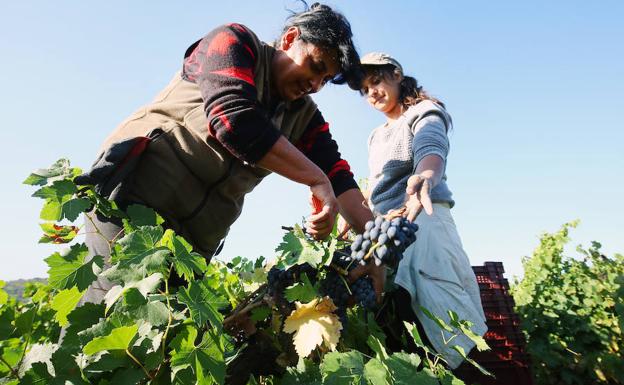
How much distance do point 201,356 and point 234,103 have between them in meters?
0.78

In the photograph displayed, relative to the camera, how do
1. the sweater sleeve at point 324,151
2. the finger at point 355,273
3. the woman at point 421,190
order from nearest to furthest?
the finger at point 355,273
the woman at point 421,190
the sweater sleeve at point 324,151

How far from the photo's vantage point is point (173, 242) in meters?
0.81

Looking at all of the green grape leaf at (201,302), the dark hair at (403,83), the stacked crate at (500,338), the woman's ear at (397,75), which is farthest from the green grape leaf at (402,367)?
the stacked crate at (500,338)

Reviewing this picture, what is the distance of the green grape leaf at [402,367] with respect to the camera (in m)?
0.88

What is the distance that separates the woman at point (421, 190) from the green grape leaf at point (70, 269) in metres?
0.93

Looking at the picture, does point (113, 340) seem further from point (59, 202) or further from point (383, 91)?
point (383, 91)

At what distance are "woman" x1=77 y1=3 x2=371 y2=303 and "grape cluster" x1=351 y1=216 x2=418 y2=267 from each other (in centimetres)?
13

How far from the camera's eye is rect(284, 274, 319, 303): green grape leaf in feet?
3.78

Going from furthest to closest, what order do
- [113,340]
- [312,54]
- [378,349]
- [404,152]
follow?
[404,152], [312,54], [378,349], [113,340]

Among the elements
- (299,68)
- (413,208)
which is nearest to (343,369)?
(413,208)

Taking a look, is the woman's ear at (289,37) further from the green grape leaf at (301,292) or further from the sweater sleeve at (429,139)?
the green grape leaf at (301,292)

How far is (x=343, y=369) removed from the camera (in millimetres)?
897

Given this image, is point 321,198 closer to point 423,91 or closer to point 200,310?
point 200,310

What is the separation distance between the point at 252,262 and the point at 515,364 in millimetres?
3018
